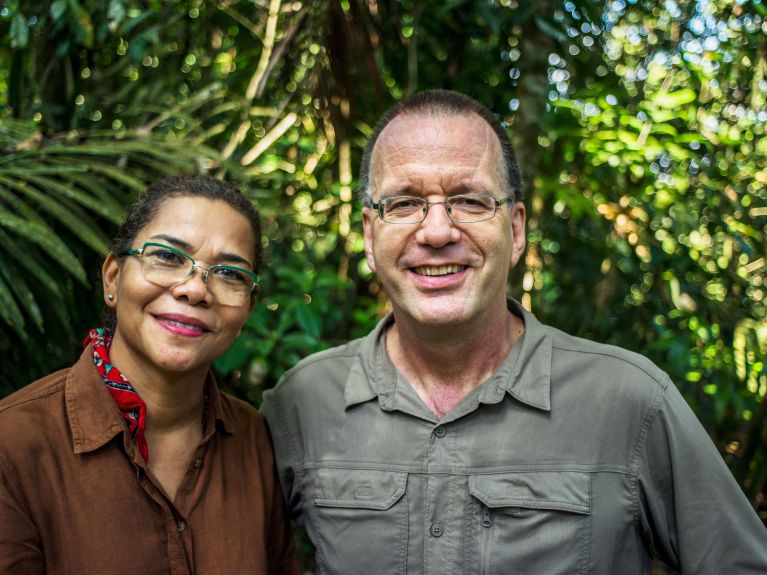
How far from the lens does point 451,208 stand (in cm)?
194

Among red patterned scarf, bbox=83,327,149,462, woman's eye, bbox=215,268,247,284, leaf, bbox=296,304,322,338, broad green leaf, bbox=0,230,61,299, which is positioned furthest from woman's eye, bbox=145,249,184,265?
leaf, bbox=296,304,322,338

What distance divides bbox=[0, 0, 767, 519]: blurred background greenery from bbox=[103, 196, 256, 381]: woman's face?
1.89 feet

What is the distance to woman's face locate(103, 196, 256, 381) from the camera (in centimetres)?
182

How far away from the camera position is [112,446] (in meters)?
1.75

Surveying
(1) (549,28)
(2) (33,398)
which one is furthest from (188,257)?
(1) (549,28)

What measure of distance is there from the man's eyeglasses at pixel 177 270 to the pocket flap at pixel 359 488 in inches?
22.3

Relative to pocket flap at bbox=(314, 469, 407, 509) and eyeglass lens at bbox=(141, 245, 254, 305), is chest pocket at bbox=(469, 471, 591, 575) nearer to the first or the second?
pocket flap at bbox=(314, 469, 407, 509)

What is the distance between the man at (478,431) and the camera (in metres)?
→ 1.81

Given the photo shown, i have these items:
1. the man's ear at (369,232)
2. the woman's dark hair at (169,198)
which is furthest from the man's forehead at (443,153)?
the woman's dark hair at (169,198)

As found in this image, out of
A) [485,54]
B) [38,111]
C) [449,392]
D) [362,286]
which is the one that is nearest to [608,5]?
[485,54]

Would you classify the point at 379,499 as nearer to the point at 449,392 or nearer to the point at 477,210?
the point at 449,392

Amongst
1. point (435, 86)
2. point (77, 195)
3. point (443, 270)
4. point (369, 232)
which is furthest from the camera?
point (435, 86)

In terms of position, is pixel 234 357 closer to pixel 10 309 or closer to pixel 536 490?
pixel 10 309

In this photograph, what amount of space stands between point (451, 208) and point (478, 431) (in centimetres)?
61
